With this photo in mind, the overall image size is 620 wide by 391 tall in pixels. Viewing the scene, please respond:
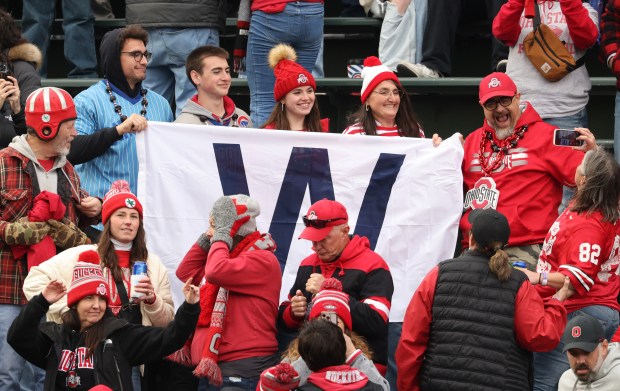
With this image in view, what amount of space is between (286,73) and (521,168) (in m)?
1.80

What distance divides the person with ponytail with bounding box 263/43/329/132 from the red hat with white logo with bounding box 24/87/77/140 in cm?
163

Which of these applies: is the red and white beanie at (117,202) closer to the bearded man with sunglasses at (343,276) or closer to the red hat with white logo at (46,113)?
the red hat with white logo at (46,113)

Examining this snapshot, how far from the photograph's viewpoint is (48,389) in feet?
22.8

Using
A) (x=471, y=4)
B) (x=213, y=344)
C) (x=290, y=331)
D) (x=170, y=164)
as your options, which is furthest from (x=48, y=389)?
(x=471, y=4)

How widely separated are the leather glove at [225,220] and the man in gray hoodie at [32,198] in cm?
89

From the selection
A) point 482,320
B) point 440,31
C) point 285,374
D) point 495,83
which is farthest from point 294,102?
point 285,374

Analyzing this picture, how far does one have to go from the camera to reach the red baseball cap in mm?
7504

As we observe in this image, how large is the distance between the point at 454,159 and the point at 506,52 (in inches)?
85.4

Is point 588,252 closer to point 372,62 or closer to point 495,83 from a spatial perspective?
point 495,83

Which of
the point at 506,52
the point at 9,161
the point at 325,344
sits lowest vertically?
the point at 325,344

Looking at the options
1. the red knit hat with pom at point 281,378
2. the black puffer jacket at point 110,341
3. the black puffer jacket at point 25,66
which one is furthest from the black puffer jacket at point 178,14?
the red knit hat with pom at point 281,378

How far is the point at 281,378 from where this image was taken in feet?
21.8

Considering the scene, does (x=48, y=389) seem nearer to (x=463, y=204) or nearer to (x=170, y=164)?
(x=170, y=164)

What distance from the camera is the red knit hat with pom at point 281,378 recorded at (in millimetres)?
6629
